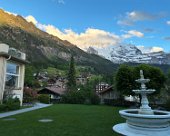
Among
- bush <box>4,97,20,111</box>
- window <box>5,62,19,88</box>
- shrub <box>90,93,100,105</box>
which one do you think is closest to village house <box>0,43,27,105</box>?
window <box>5,62,19,88</box>

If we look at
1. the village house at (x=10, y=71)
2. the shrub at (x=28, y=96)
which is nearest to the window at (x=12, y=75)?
the village house at (x=10, y=71)

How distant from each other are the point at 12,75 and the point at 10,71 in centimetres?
64

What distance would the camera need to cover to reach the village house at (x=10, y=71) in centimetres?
2255

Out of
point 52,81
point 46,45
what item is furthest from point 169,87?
point 46,45

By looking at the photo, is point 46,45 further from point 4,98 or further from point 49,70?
point 4,98

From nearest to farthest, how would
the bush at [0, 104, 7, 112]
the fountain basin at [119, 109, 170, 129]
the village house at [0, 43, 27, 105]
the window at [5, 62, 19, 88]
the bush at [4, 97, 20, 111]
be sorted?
the fountain basin at [119, 109, 170, 129], the bush at [0, 104, 7, 112], the bush at [4, 97, 20, 111], the village house at [0, 43, 27, 105], the window at [5, 62, 19, 88]

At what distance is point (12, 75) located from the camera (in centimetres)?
2556

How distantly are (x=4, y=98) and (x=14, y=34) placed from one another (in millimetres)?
153447

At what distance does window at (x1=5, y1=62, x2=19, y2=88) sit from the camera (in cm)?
2433

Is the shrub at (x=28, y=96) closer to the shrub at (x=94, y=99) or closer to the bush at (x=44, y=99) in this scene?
the bush at (x=44, y=99)

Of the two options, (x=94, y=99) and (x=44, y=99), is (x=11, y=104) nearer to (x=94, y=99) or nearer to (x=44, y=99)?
(x=44, y=99)

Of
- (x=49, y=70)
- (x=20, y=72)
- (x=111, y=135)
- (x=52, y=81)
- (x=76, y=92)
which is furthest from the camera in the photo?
(x=49, y=70)

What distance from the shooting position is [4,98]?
22.6m

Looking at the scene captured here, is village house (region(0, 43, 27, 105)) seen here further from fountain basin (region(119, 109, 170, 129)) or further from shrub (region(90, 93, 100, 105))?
shrub (region(90, 93, 100, 105))
